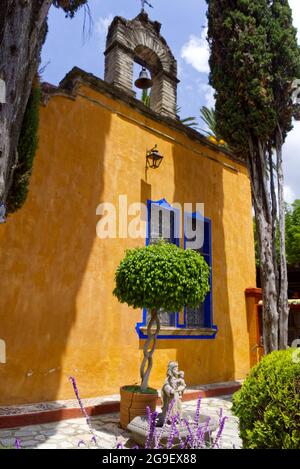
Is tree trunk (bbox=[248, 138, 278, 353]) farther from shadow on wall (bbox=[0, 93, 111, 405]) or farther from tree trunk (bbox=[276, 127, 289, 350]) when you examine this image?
shadow on wall (bbox=[0, 93, 111, 405])

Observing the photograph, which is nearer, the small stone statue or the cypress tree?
the small stone statue

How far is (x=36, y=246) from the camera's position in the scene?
6520mm

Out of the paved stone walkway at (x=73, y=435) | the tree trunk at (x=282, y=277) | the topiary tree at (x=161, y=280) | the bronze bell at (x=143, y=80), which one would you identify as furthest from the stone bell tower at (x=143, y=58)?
the paved stone walkway at (x=73, y=435)

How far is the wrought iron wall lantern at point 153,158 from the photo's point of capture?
8492mm

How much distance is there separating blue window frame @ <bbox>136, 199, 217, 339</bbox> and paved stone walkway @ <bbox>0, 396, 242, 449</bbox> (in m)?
2.31

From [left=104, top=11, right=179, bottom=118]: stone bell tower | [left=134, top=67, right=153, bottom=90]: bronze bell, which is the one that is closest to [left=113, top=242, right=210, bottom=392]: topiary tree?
[left=104, top=11, right=179, bottom=118]: stone bell tower

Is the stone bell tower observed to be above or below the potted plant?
above

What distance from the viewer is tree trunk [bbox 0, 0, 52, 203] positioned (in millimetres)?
4020

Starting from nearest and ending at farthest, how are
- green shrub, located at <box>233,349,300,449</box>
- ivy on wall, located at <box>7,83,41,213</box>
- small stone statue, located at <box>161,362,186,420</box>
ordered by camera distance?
green shrub, located at <box>233,349,300,449</box>, small stone statue, located at <box>161,362,186,420</box>, ivy on wall, located at <box>7,83,41,213</box>

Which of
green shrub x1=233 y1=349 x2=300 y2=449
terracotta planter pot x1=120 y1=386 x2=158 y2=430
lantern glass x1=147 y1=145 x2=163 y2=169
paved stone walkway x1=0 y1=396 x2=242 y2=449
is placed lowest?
paved stone walkway x1=0 y1=396 x2=242 y2=449

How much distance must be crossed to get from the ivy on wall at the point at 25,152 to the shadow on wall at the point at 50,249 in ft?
4.10

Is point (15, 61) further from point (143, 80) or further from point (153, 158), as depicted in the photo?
point (143, 80)

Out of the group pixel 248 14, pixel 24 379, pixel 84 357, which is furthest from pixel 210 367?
→ pixel 248 14
